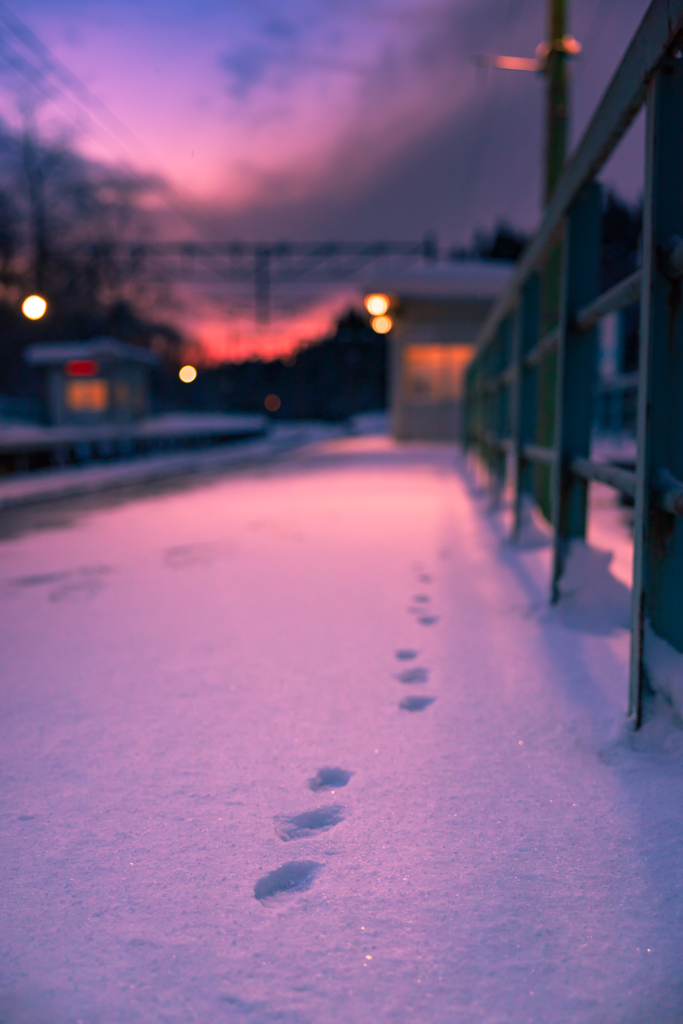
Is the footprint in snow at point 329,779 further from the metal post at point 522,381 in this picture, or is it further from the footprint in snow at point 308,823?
the metal post at point 522,381

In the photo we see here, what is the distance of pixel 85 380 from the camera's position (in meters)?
24.1

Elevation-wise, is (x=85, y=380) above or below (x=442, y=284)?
below

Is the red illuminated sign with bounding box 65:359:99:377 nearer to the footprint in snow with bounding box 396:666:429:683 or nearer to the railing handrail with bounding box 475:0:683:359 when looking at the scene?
the railing handrail with bounding box 475:0:683:359

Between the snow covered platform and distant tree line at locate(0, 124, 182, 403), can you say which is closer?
the snow covered platform

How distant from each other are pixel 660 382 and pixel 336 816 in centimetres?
112

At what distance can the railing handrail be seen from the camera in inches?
55.6

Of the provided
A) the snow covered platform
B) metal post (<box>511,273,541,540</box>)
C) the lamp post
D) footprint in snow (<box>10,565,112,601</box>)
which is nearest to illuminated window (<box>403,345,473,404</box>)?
the snow covered platform

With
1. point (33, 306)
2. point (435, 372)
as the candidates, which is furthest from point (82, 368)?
point (33, 306)

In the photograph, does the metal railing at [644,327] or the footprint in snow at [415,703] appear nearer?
the metal railing at [644,327]

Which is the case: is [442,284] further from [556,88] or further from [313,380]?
[313,380]

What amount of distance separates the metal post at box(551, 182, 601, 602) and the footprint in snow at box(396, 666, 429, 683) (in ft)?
2.55

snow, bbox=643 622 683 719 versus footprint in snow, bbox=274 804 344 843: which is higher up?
snow, bbox=643 622 683 719

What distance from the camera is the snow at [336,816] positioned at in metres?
0.95

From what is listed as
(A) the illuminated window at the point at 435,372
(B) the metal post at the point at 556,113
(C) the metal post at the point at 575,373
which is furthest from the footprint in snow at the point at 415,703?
(A) the illuminated window at the point at 435,372
